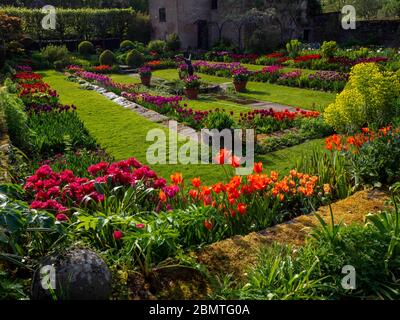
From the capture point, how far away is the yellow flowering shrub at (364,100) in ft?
22.1

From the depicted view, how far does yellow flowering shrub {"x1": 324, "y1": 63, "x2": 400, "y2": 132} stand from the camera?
6.73 m

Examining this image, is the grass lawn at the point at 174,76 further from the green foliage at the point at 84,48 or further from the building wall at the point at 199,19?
the building wall at the point at 199,19

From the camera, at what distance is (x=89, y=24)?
32.6 metres

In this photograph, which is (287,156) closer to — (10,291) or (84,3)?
(10,291)

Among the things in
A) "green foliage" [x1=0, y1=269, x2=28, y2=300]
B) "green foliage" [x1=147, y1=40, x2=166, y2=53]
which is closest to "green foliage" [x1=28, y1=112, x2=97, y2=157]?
"green foliage" [x1=0, y1=269, x2=28, y2=300]

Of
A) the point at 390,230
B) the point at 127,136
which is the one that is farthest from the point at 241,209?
the point at 127,136

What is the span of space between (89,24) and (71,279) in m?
33.2

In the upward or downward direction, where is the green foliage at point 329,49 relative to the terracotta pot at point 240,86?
upward

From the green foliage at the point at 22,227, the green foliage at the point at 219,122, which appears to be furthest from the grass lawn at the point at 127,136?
the green foliage at the point at 22,227

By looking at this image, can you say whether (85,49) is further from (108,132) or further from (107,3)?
(108,132)

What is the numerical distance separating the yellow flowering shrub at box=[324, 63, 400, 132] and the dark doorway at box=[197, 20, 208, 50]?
84.1 ft

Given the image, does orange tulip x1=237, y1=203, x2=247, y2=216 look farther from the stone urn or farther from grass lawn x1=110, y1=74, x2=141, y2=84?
grass lawn x1=110, y1=74, x2=141, y2=84

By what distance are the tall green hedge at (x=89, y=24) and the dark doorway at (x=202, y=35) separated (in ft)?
16.5
